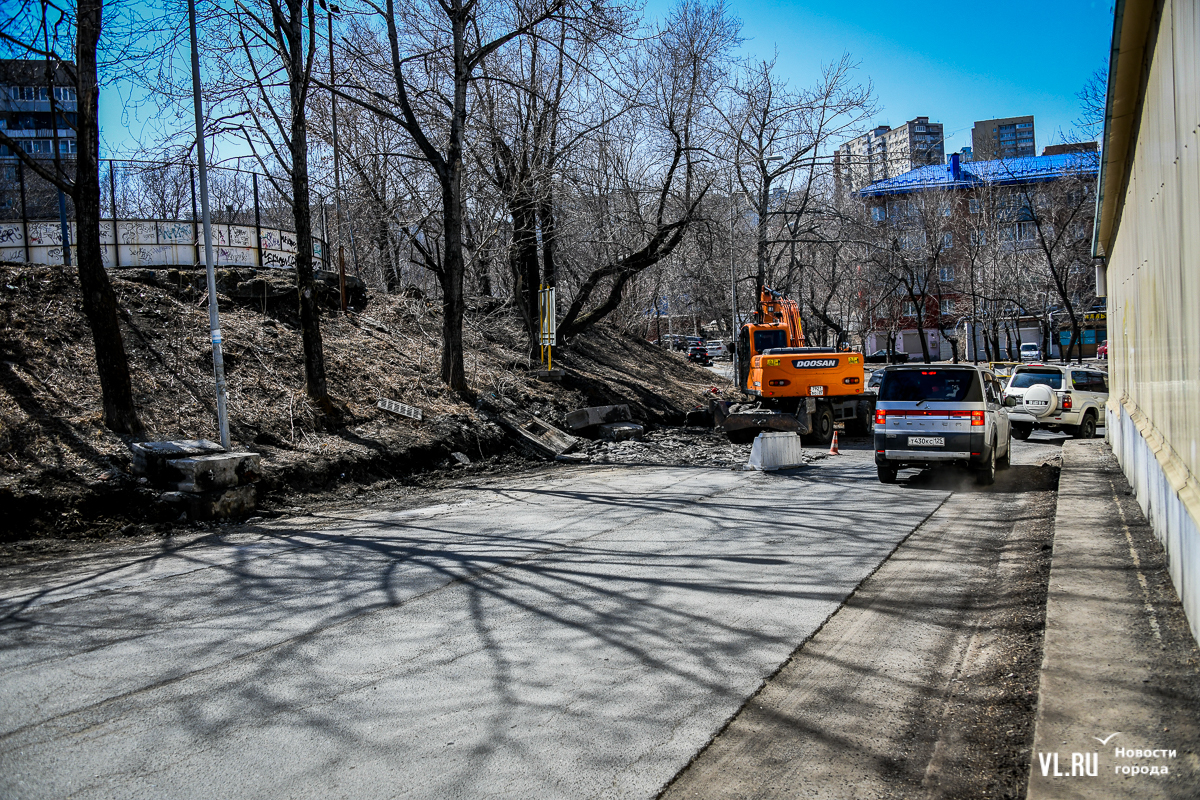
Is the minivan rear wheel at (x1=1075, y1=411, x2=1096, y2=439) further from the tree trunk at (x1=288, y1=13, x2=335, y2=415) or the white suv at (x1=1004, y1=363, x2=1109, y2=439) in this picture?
the tree trunk at (x1=288, y1=13, x2=335, y2=415)

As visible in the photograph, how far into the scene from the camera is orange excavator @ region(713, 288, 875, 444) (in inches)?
778

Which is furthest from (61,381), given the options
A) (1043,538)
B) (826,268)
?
(826,268)

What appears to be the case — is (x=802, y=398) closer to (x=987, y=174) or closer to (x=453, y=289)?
(x=453, y=289)

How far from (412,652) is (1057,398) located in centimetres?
1895

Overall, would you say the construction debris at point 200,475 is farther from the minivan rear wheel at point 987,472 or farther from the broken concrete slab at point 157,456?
the minivan rear wheel at point 987,472

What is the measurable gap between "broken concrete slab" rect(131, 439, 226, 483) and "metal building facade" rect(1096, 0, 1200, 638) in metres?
11.3

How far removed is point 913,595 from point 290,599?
208 inches

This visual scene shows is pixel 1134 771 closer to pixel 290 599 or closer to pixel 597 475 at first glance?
pixel 290 599

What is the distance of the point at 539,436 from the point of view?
18.5m

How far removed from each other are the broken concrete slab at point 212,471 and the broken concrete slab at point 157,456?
0.30 ft

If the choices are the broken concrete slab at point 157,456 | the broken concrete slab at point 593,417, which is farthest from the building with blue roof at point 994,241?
the broken concrete slab at point 157,456

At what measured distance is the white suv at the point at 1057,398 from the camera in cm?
2011

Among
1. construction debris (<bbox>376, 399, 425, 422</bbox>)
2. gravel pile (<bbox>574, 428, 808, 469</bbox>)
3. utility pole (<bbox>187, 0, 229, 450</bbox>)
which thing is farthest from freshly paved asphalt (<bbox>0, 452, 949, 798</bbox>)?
gravel pile (<bbox>574, 428, 808, 469</bbox>)

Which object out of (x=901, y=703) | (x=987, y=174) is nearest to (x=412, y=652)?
(x=901, y=703)
